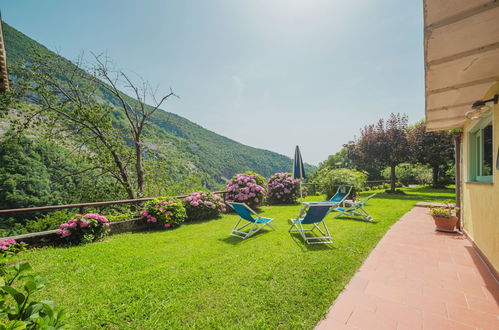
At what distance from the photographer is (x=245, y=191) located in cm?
862

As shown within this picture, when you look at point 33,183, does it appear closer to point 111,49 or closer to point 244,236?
point 111,49

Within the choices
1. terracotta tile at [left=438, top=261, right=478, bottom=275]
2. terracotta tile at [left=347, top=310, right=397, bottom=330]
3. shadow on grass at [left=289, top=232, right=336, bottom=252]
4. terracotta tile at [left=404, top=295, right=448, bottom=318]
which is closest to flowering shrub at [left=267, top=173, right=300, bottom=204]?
shadow on grass at [left=289, top=232, right=336, bottom=252]

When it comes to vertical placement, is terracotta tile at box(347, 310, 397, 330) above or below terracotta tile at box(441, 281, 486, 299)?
above

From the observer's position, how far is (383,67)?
26.4 feet

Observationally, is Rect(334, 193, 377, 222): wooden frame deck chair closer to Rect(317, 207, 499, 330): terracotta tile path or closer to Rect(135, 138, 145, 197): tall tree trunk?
Rect(317, 207, 499, 330): terracotta tile path

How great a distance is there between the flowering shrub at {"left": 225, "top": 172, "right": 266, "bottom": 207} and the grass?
368cm

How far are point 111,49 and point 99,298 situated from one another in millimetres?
9621

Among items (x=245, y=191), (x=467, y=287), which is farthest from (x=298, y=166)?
(x=467, y=287)

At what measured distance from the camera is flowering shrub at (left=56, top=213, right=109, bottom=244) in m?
4.47

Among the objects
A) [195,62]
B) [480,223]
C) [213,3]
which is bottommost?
[480,223]

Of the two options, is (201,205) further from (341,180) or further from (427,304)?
(341,180)

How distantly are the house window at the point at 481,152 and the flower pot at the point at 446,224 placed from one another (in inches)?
46.0

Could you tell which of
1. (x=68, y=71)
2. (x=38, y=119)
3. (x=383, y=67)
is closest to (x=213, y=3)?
(x=68, y=71)

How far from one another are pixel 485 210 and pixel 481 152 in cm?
142
